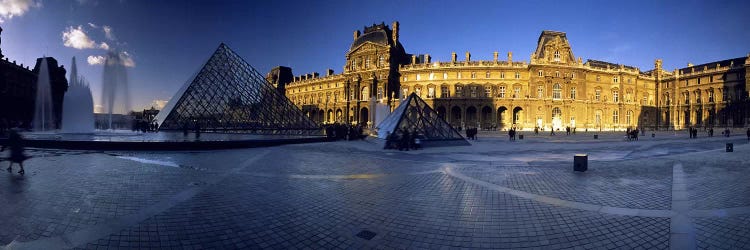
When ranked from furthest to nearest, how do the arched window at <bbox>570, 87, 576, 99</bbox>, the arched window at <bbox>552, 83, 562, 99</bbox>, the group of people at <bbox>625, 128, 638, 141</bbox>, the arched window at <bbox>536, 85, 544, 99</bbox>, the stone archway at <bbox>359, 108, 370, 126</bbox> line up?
the stone archway at <bbox>359, 108, 370, 126</bbox> → the arched window at <bbox>570, 87, 576, 99</bbox> → the arched window at <bbox>552, 83, 562, 99</bbox> → the arched window at <bbox>536, 85, 544, 99</bbox> → the group of people at <bbox>625, 128, 638, 141</bbox>

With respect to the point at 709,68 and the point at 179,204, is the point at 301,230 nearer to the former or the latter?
the point at 179,204

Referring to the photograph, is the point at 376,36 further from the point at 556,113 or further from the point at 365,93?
the point at 556,113

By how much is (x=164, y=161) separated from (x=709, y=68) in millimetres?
80519

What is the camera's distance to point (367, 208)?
4750 millimetres

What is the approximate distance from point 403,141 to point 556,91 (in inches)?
1750

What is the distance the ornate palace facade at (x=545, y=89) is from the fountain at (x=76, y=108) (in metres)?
33.7

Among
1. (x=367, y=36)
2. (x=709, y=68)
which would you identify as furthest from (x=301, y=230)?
(x=709, y=68)

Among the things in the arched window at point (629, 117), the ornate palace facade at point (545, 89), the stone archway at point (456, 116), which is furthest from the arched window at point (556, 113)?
the arched window at point (629, 117)

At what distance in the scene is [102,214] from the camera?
4.22 metres

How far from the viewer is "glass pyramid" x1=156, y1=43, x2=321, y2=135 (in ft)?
72.9

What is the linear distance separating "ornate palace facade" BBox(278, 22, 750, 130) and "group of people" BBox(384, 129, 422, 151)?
111 feet

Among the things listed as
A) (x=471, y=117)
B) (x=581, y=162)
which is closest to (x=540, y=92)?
(x=471, y=117)

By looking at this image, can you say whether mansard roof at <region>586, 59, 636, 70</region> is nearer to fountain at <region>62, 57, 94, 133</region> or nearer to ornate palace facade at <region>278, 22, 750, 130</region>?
A: ornate palace facade at <region>278, 22, 750, 130</region>

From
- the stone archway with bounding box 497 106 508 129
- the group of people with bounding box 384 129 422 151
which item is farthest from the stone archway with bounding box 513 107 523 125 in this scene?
the group of people with bounding box 384 129 422 151
